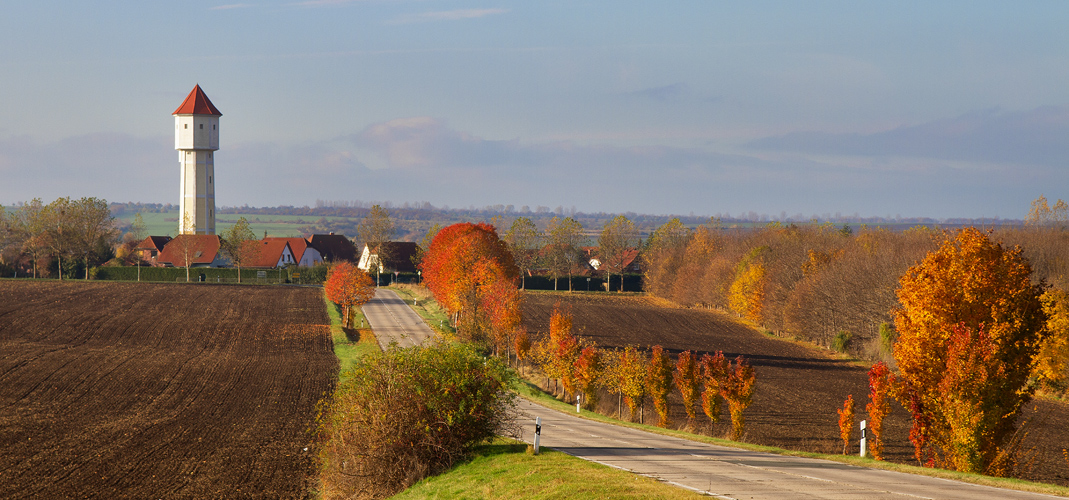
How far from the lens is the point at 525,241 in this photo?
115125 mm

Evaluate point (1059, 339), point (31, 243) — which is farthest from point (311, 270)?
point (1059, 339)

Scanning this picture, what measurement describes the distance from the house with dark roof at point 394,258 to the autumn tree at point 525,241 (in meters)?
14.1

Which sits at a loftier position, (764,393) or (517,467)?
(517,467)

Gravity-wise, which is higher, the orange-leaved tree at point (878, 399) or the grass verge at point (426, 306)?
the orange-leaved tree at point (878, 399)

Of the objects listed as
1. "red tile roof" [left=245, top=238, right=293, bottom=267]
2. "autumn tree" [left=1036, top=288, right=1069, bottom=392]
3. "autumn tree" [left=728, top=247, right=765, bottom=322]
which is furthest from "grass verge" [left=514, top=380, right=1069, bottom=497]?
"red tile roof" [left=245, top=238, right=293, bottom=267]

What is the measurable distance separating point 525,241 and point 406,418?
322 feet

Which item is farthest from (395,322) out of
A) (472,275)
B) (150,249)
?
(150,249)

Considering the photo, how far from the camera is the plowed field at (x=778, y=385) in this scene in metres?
29.4

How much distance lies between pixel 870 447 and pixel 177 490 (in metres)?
22.0

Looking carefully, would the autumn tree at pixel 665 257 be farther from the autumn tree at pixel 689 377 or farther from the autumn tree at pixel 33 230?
the autumn tree at pixel 33 230

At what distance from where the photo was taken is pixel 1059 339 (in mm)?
40031

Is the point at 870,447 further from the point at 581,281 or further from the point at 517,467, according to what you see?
the point at 581,281

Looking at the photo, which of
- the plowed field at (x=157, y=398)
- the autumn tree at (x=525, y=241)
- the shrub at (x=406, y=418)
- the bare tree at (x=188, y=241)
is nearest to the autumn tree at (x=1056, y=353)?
the shrub at (x=406, y=418)

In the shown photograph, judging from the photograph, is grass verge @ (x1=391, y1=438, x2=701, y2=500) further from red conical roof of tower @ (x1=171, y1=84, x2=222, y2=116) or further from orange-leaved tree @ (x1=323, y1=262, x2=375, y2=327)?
red conical roof of tower @ (x1=171, y1=84, x2=222, y2=116)
